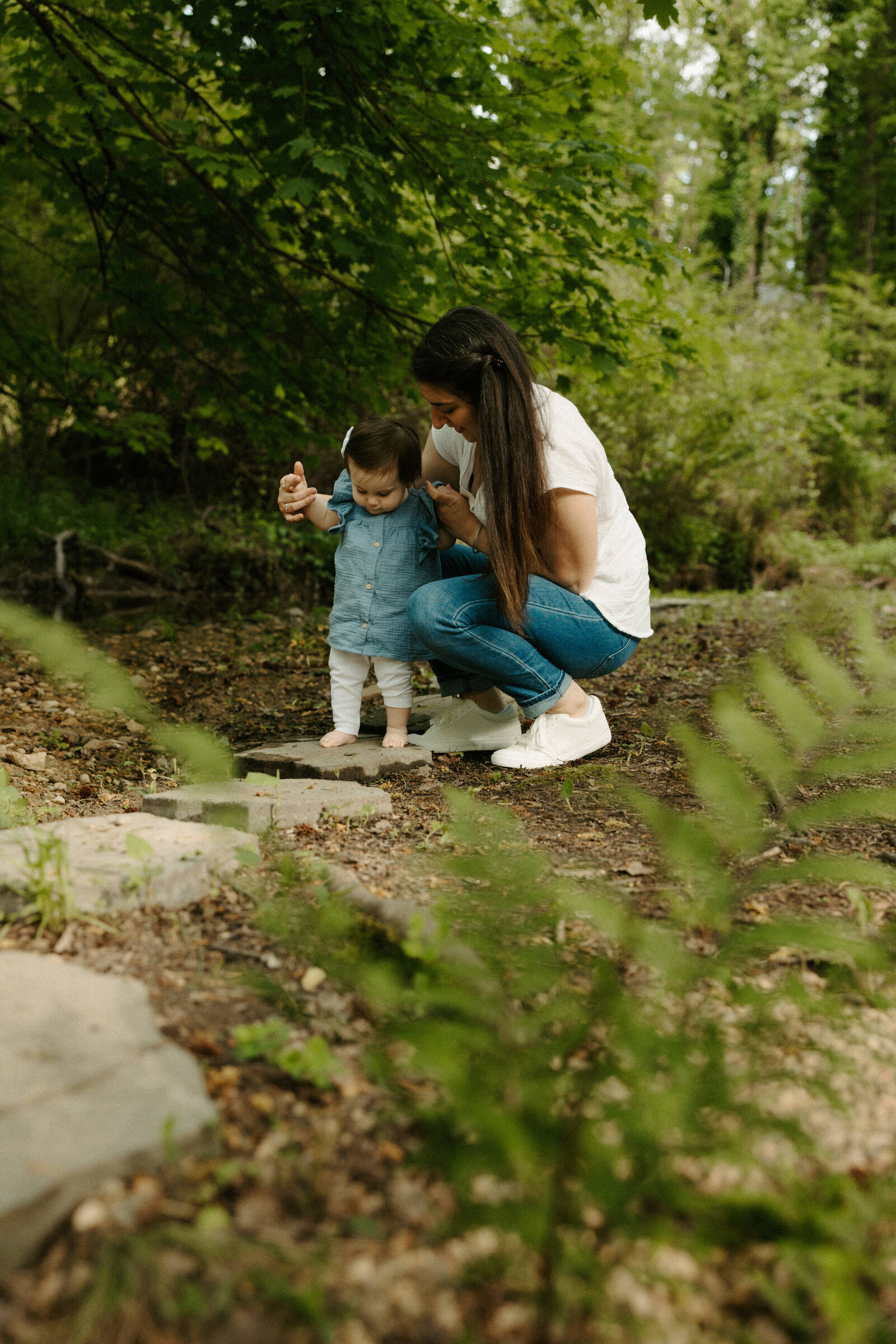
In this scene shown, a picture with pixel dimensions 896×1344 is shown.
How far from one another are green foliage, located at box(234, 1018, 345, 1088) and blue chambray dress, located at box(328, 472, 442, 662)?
5.87 feet

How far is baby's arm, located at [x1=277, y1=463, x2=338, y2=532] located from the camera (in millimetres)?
2971

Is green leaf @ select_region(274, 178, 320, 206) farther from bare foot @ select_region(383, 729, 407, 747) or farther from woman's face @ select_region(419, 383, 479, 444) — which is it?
bare foot @ select_region(383, 729, 407, 747)

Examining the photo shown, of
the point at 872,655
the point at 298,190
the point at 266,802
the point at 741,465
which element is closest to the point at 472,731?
the point at 266,802

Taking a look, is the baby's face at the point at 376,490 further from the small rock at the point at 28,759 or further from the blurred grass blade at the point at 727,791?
the blurred grass blade at the point at 727,791

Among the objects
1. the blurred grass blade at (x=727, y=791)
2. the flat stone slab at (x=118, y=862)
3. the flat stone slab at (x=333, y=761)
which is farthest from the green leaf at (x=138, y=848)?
the blurred grass blade at (x=727, y=791)

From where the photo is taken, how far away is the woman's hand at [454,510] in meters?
2.97

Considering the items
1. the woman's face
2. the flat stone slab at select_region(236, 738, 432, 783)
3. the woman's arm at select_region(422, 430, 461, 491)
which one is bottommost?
the flat stone slab at select_region(236, 738, 432, 783)

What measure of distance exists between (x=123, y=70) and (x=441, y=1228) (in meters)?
4.66

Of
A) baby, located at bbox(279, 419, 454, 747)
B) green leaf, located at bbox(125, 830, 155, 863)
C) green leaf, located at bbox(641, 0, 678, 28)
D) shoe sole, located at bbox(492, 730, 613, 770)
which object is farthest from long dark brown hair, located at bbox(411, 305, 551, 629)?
green leaf, located at bbox(125, 830, 155, 863)

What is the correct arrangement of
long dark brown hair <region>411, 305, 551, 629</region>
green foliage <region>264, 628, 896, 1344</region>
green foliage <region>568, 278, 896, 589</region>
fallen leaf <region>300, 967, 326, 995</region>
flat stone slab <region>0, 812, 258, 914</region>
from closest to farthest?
green foliage <region>264, 628, 896, 1344</region> < fallen leaf <region>300, 967, 326, 995</region> < flat stone slab <region>0, 812, 258, 914</region> < long dark brown hair <region>411, 305, 551, 629</region> < green foliage <region>568, 278, 896, 589</region>

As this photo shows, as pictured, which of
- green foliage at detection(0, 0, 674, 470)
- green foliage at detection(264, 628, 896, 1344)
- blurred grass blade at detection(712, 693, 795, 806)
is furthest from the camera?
green foliage at detection(0, 0, 674, 470)

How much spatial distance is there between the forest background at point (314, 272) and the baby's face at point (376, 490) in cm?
102

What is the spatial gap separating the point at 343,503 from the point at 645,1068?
2.44 metres

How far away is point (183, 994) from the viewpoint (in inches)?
56.9
